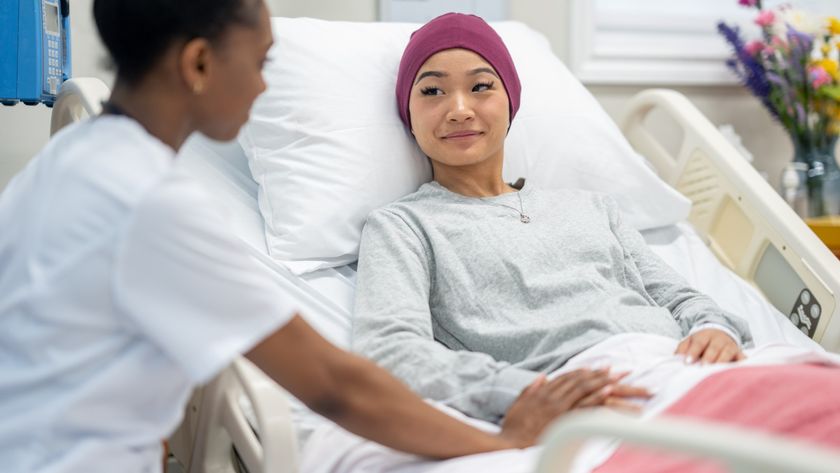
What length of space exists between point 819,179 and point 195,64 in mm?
2207

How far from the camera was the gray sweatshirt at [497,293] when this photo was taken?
4.90 ft

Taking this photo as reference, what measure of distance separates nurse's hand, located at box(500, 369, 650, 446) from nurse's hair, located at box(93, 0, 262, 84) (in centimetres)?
66

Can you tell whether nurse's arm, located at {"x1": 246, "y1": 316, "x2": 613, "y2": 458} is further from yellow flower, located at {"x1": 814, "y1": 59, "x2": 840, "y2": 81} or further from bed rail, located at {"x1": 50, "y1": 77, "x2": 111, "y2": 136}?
yellow flower, located at {"x1": 814, "y1": 59, "x2": 840, "y2": 81}

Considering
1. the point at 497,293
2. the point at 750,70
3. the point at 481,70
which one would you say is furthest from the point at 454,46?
the point at 750,70

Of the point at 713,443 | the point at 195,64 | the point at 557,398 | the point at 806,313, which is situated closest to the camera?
the point at 713,443

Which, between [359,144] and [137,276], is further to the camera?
[359,144]

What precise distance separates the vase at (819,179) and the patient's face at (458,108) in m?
1.25

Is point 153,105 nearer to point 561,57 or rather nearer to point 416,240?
point 416,240

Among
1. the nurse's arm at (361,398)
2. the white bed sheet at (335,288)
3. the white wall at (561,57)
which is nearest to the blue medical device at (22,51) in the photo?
the white wall at (561,57)

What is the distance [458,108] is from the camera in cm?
187

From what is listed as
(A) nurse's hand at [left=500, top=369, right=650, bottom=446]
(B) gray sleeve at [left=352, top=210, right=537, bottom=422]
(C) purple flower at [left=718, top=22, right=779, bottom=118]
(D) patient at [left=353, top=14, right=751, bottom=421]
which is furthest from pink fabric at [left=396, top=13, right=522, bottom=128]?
(C) purple flower at [left=718, top=22, right=779, bottom=118]

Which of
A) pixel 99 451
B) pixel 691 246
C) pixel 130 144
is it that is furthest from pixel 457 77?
pixel 99 451

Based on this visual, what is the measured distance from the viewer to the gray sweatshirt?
1.49m

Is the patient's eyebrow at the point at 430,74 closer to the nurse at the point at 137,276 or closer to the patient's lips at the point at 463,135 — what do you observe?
the patient's lips at the point at 463,135
